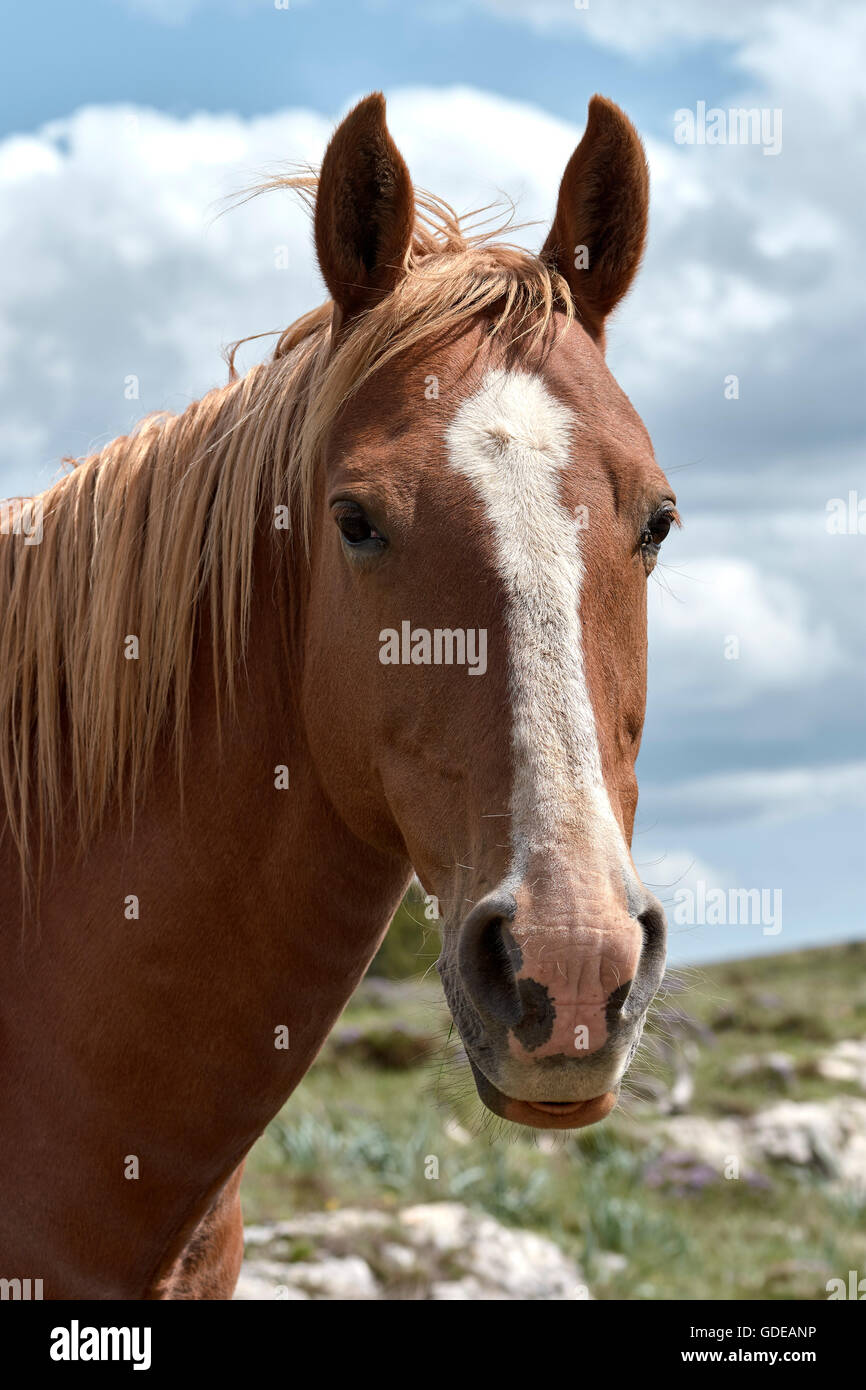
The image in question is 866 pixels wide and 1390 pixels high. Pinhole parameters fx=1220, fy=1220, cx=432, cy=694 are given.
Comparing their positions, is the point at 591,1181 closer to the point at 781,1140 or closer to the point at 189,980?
the point at 781,1140

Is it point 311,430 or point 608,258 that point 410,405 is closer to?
point 311,430

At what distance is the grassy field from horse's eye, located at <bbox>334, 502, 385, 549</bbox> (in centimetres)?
456

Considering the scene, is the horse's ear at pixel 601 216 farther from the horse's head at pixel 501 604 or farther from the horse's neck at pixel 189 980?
the horse's neck at pixel 189 980

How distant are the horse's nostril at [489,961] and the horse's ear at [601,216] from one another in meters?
1.57

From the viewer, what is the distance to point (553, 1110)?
2.16 m

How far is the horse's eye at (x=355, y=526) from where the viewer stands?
2516 mm

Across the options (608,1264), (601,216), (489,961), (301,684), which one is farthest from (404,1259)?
(601,216)

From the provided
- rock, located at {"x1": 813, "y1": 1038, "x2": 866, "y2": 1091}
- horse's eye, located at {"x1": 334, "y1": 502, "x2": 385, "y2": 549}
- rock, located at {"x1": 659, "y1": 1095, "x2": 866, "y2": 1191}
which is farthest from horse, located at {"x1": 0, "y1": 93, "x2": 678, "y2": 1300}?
rock, located at {"x1": 813, "y1": 1038, "x2": 866, "y2": 1091}

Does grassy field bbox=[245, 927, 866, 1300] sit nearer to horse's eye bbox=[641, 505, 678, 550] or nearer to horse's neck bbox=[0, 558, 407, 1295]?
horse's neck bbox=[0, 558, 407, 1295]

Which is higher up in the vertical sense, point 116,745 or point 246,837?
point 116,745

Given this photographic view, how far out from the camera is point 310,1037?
287 cm
